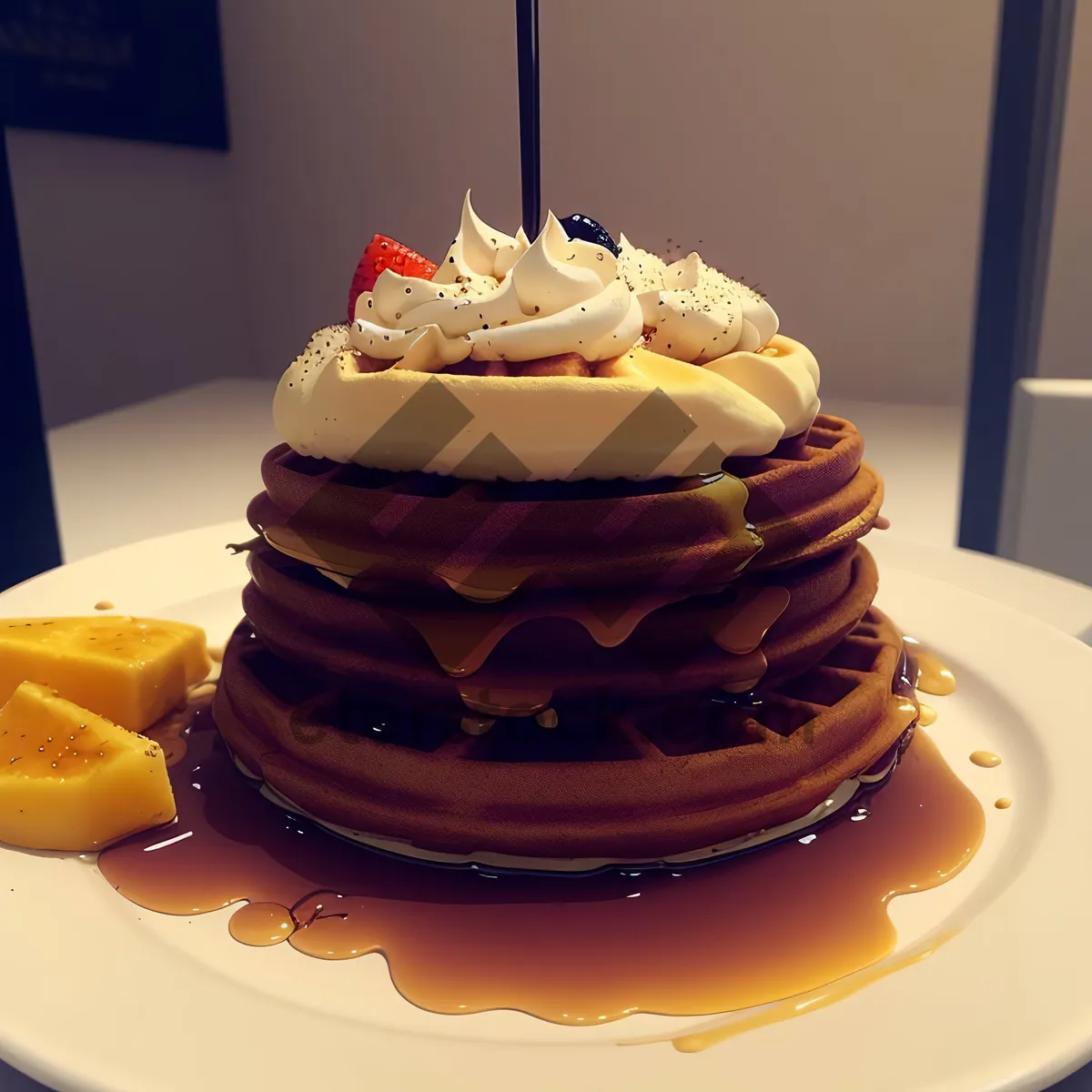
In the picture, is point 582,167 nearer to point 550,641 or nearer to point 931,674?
point 931,674

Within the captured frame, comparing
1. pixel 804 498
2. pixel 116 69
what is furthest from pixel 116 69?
pixel 804 498

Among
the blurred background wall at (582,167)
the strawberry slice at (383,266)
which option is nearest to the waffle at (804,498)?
the strawberry slice at (383,266)

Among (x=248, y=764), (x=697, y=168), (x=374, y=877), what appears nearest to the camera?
(x=374, y=877)

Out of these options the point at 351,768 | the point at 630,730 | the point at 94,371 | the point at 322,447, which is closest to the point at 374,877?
the point at 351,768

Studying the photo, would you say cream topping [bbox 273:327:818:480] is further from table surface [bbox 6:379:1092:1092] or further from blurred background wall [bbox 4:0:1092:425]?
blurred background wall [bbox 4:0:1092:425]

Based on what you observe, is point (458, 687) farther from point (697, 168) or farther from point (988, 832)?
point (697, 168)

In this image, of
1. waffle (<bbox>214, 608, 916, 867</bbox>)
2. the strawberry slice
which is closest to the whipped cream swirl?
the strawberry slice

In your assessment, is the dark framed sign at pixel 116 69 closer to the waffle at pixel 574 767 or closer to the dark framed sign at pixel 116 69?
the dark framed sign at pixel 116 69
